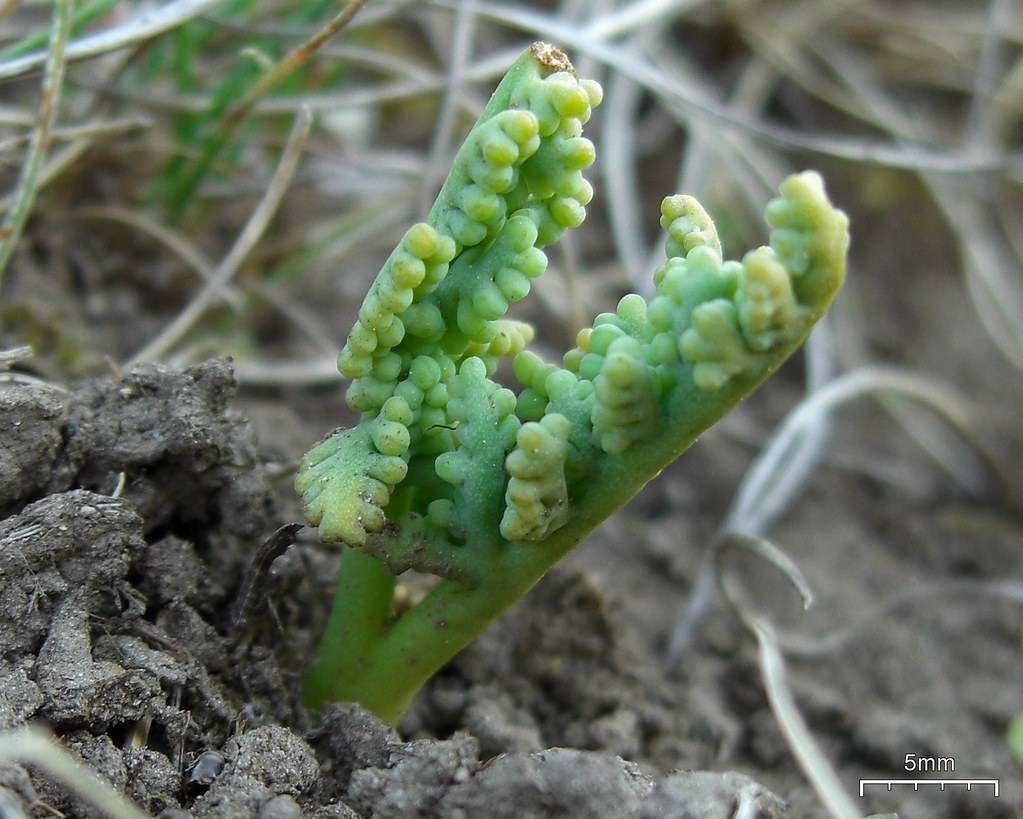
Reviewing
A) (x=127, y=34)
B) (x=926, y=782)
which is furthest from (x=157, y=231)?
(x=926, y=782)

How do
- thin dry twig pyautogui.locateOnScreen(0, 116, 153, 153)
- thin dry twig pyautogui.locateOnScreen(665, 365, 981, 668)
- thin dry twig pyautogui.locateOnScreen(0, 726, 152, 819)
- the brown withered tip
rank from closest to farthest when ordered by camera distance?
thin dry twig pyautogui.locateOnScreen(0, 726, 152, 819), the brown withered tip, thin dry twig pyautogui.locateOnScreen(0, 116, 153, 153), thin dry twig pyautogui.locateOnScreen(665, 365, 981, 668)

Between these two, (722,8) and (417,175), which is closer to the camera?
(417,175)

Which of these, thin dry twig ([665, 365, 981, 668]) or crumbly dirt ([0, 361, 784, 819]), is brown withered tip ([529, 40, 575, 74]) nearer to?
crumbly dirt ([0, 361, 784, 819])

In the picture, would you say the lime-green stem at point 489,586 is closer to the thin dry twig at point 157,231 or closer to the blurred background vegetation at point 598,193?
the blurred background vegetation at point 598,193

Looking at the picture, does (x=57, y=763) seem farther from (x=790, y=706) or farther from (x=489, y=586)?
(x=790, y=706)

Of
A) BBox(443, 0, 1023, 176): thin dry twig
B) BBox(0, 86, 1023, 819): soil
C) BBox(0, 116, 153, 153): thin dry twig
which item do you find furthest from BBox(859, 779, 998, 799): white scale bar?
BBox(0, 116, 153, 153): thin dry twig

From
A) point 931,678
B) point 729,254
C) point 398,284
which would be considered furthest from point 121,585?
point 729,254

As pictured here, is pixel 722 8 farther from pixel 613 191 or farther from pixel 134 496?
pixel 134 496
